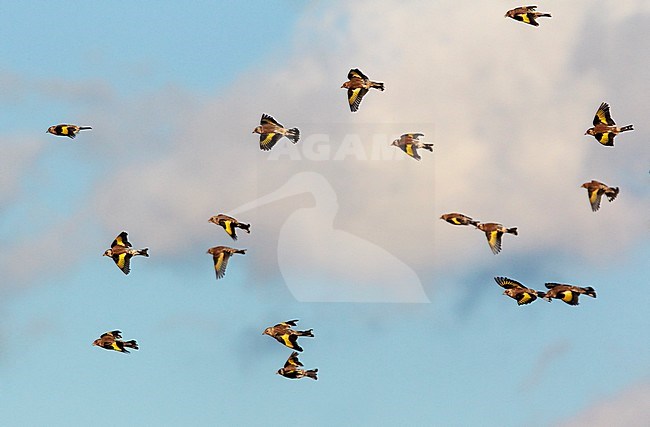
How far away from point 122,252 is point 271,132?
12.9 metres

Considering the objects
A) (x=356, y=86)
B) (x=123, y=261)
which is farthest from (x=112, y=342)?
(x=356, y=86)

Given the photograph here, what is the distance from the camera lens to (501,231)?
96250mm

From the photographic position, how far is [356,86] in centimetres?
10206

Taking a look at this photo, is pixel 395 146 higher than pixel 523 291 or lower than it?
higher

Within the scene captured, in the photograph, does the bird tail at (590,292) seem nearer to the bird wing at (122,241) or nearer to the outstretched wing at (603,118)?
the outstretched wing at (603,118)

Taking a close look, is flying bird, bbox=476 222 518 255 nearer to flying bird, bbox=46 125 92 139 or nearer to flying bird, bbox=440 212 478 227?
flying bird, bbox=440 212 478 227

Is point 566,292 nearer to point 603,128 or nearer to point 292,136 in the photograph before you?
point 603,128

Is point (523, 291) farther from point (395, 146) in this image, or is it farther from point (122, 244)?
point (122, 244)

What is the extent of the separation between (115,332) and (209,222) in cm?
1006

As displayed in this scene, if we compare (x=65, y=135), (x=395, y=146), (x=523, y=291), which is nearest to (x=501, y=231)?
(x=523, y=291)

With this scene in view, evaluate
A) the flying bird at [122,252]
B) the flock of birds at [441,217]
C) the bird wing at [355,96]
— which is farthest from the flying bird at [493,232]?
the flying bird at [122,252]

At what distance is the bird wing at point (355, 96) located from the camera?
101 meters

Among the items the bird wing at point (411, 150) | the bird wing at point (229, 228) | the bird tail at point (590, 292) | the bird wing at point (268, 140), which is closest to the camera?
the bird tail at point (590, 292)

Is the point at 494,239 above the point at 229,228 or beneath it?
beneath
